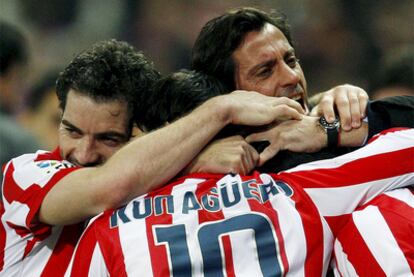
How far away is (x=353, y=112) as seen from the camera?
1.64m

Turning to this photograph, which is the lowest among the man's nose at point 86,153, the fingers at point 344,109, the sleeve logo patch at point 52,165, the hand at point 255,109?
the man's nose at point 86,153

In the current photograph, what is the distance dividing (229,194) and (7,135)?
1.64 meters

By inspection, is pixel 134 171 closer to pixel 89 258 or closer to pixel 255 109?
pixel 89 258

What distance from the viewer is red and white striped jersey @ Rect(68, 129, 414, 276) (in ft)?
4.53

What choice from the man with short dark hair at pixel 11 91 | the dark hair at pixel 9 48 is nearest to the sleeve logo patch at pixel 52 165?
the man with short dark hair at pixel 11 91

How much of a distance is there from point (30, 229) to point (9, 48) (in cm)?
151

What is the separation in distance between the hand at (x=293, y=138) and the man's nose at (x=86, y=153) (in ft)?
1.54

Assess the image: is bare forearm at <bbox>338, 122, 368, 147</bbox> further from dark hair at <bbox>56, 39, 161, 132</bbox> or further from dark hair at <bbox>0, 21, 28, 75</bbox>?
dark hair at <bbox>0, 21, 28, 75</bbox>

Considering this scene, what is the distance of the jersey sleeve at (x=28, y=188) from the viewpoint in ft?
5.18

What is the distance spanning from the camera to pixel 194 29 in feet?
12.0

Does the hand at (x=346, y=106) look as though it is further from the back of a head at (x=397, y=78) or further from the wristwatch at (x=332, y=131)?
the back of a head at (x=397, y=78)

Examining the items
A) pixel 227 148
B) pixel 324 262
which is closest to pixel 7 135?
pixel 227 148

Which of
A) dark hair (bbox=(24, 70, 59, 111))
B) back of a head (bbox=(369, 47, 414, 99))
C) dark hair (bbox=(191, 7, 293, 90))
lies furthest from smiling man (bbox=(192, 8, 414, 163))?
dark hair (bbox=(24, 70, 59, 111))

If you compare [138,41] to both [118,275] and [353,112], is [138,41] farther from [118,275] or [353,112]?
[118,275]
